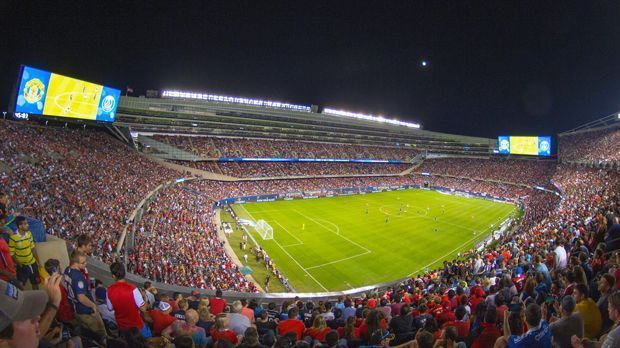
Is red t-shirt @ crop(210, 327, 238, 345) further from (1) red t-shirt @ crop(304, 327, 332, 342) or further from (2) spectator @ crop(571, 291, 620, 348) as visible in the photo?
(2) spectator @ crop(571, 291, 620, 348)

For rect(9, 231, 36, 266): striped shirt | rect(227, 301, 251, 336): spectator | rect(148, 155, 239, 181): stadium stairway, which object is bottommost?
rect(227, 301, 251, 336): spectator

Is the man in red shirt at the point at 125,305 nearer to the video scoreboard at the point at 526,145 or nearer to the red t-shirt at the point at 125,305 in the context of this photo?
the red t-shirt at the point at 125,305

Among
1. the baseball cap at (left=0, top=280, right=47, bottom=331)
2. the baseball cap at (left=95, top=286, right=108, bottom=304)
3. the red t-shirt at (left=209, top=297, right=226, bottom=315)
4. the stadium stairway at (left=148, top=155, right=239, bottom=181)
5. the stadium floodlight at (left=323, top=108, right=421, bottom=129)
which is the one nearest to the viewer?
the baseball cap at (left=0, top=280, right=47, bottom=331)

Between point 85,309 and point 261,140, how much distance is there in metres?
66.4

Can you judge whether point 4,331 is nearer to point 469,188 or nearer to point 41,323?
point 41,323

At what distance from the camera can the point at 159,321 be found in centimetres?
491

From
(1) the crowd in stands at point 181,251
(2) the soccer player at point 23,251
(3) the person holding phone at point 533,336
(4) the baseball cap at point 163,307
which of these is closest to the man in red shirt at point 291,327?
(4) the baseball cap at point 163,307

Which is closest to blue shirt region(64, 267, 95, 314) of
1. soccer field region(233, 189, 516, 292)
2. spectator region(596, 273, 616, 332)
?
spectator region(596, 273, 616, 332)

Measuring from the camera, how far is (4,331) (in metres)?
1.90

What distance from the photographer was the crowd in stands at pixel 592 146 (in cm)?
4184

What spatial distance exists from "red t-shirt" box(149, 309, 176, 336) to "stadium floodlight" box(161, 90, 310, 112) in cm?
6260

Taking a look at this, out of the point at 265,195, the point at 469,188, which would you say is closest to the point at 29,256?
the point at 265,195

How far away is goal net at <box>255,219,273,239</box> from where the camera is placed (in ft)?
104

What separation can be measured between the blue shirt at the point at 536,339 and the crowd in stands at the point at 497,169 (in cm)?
6855
